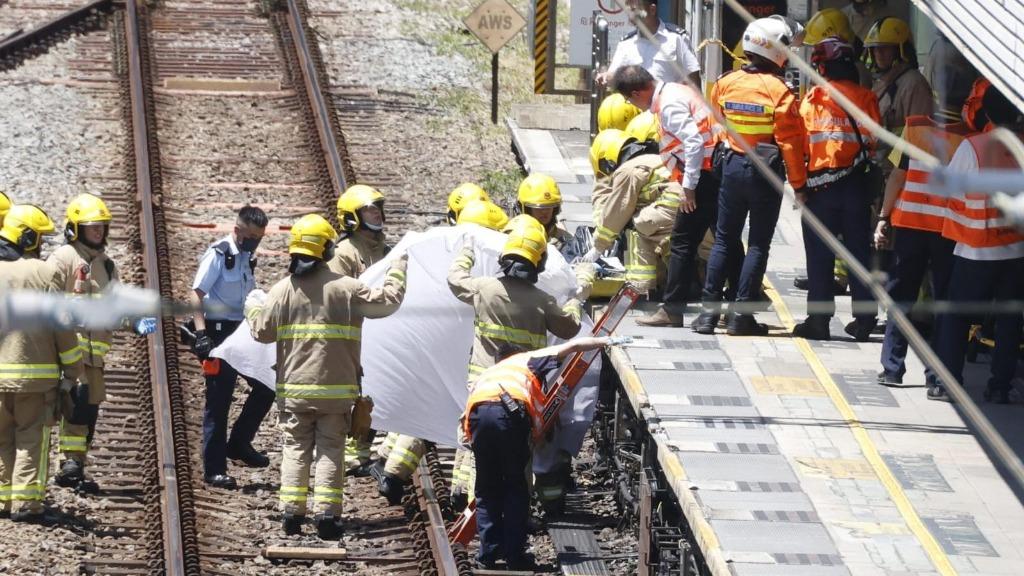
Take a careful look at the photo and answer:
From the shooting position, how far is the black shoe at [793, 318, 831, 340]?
38.7 ft

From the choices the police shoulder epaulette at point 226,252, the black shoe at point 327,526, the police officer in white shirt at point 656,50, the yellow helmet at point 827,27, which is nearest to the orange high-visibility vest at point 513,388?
the black shoe at point 327,526

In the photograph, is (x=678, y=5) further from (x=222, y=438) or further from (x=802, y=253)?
(x=222, y=438)

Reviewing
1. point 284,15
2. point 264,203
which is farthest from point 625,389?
point 284,15

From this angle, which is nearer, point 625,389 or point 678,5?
point 625,389

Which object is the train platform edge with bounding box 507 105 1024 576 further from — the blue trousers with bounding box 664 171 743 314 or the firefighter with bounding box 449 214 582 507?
the firefighter with bounding box 449 214 582 507

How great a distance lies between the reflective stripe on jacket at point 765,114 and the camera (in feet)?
36.7

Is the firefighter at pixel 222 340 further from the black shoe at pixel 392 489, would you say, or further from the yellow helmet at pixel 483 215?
the yellow helmet at pixel 483 215

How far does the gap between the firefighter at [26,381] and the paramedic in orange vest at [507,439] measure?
2.46m

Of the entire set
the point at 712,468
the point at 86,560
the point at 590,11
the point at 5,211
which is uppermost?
the point at 590,11

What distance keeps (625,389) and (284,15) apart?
11.4 metres

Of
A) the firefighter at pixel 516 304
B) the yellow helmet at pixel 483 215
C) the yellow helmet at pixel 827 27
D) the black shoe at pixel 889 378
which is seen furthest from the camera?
the yellow helmet at pixel 827 27

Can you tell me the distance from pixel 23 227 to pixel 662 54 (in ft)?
15.2

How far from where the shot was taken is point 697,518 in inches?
351

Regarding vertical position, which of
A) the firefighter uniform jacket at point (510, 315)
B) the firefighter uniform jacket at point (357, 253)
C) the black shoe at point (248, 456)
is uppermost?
the firefighter uniform jacket at point (357, 253)
